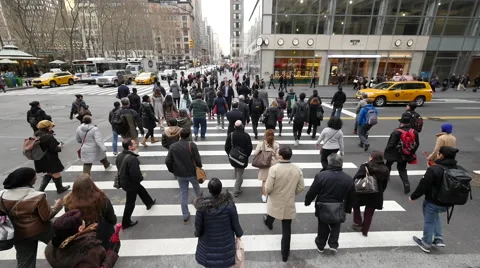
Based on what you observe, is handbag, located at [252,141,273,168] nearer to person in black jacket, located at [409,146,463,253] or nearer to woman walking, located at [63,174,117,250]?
person in black jacket, located at [409,146,463,253]

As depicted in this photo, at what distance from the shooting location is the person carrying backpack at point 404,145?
5.46 m

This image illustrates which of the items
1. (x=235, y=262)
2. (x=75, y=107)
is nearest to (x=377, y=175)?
(x=235, y=262)

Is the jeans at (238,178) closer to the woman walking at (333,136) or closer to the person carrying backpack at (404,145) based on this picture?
the woman walking at (333,136)

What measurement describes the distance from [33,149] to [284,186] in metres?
5.20

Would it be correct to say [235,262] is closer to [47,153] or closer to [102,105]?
[47,153]

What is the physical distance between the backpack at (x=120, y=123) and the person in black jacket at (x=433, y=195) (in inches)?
290

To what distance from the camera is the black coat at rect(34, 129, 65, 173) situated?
5016 millimetres

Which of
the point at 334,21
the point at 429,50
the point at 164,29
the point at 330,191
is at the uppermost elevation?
the point at 164,29

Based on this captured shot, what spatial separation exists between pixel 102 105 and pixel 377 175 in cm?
1837

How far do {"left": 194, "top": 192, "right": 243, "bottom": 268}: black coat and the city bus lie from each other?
118 feet

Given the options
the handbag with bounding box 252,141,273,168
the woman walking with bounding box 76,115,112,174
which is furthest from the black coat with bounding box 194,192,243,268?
the woman walking with bounding box 76,115,112,174

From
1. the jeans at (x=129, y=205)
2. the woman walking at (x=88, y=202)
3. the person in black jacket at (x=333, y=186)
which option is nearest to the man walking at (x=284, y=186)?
the person in black jacket at (x=333, y=186)

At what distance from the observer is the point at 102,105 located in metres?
17.2

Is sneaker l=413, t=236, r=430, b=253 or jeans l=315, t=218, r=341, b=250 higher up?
jeans l=315, t=218, r=341, b=250
